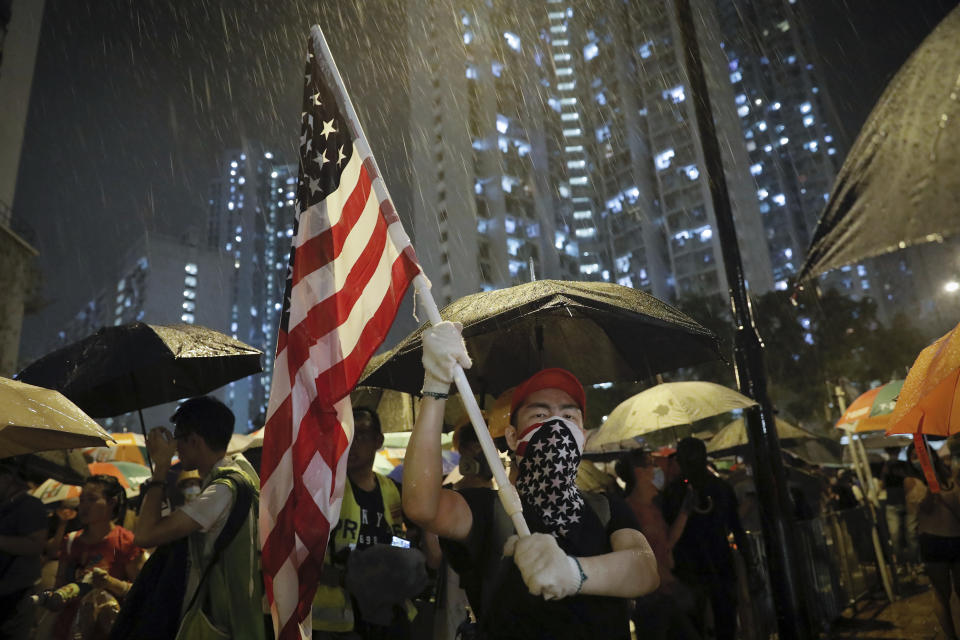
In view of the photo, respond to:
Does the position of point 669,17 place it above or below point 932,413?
above

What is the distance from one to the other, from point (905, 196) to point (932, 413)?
4.98 feet

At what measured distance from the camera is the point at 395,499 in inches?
174

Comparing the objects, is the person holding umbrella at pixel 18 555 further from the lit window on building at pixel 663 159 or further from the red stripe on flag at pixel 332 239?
the lit window on building at pixel 663 159

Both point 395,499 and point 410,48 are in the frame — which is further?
point 410,48

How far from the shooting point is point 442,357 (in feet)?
7.75

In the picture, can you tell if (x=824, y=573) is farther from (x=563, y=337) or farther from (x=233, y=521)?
(x=233, y=521)

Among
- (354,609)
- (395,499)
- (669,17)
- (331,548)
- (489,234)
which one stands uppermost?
(669,17)

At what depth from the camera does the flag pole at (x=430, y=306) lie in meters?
2.23

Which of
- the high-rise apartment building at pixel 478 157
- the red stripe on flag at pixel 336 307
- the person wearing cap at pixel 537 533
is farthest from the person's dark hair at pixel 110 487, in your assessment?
the high-rise apartment building at pixel 478 157

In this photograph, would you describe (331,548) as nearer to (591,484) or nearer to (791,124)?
(591,484)

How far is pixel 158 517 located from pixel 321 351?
1627 mm

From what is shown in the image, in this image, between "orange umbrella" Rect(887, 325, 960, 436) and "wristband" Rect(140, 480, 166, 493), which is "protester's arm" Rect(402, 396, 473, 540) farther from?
"orange umbrella" Rect(887, 325, 960, 436)

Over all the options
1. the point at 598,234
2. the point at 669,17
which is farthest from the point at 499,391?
the point at 669,17

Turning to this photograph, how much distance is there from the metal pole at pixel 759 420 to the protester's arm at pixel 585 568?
4.38 m
